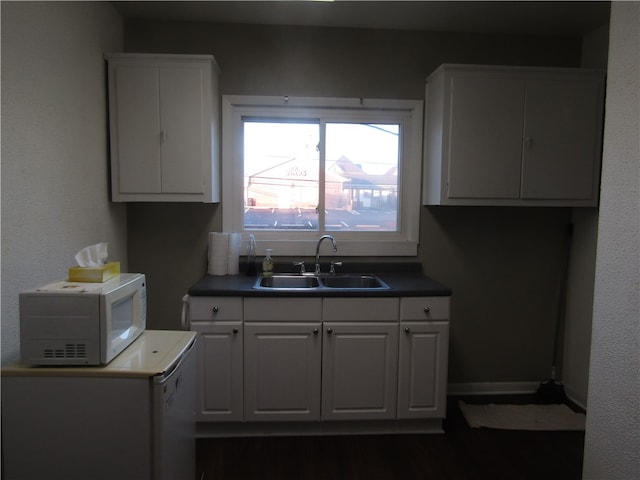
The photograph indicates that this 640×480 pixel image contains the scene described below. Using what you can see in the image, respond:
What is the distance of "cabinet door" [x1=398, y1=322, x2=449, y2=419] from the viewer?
7.79 feet

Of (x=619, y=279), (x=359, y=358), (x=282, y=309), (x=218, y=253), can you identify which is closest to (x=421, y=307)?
(x=359, y=358)

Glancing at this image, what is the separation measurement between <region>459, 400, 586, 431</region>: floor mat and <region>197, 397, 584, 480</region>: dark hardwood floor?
65 mm

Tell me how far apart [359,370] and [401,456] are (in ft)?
1.67

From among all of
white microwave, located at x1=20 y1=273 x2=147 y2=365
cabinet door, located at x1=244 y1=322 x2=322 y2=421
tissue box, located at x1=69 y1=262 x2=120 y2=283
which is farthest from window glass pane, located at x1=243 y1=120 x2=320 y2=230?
white microwave, located at x1=20 y1=273 x2=147 y2=365

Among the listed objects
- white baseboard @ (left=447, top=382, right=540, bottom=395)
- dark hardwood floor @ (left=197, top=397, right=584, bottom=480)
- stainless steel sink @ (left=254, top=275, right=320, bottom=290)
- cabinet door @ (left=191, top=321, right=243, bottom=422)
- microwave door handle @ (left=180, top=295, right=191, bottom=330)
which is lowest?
dark hardwood floor @ (left=197, top=397, right=584, bottom=480)

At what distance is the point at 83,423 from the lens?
4.46 ft

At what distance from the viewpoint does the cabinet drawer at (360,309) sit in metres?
2.34

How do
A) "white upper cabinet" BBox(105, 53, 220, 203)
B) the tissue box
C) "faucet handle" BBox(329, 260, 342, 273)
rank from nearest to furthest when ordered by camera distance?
1. the tissue box
2. "white upper cabinet" BBox(105, 53, 220, 203)
3. "faucet handle" BBox(329, 260, 342, 273)

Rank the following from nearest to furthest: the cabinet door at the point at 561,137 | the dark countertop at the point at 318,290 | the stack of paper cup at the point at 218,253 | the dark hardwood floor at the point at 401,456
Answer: the dark hardwood floor at the point at 401,456 → the dark countertop at the point at 318,290 → the cabinet door at the point at 561,137 → the stack of paper cup at the point at 218,253

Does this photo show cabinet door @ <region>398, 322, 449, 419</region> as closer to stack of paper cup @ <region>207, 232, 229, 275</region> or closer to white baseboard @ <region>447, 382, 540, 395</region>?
white baseboard @ <region>447, 382, 540, 395</region>

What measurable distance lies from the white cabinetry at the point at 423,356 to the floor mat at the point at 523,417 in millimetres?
393

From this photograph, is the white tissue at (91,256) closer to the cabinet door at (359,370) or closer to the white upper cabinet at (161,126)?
the white upper cabinet at (161,126)

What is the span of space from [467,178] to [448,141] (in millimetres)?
263

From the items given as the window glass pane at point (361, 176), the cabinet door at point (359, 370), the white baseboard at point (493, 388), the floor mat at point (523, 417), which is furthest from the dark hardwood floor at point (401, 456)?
the window glass pane at point (361, 176)
